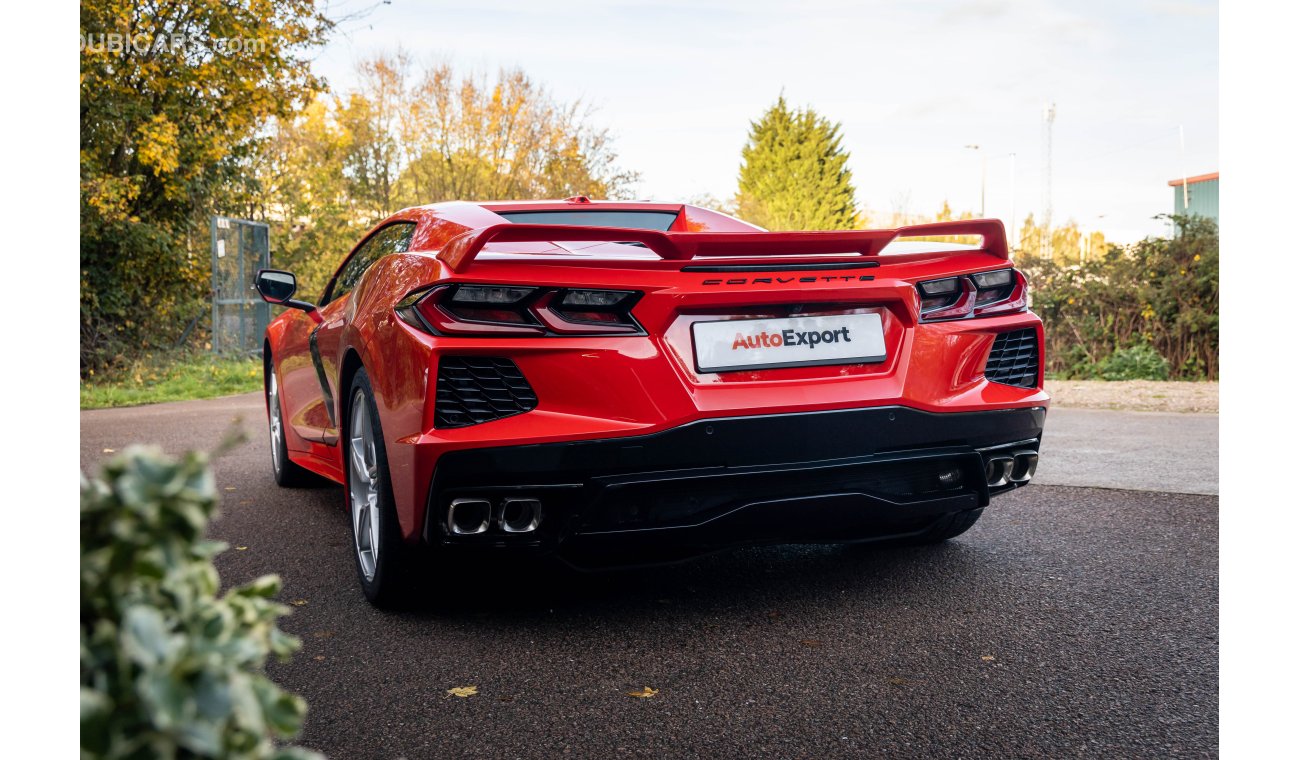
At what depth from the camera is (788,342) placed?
3334mm

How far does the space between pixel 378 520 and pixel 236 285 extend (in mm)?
14438

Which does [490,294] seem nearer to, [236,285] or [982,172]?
[236,285]

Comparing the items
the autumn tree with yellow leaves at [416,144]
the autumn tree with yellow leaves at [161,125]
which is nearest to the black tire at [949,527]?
the autumn tree with yellow leaves at [161,125]

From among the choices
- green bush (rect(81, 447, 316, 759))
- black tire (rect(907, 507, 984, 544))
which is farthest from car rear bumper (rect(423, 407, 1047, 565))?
green bush (rect(81, 447, 316, 759))

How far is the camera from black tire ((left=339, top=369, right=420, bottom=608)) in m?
3.54

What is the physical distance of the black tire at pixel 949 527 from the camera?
4445mm

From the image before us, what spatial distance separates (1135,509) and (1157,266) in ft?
27.3

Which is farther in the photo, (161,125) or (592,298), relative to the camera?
(161,125)

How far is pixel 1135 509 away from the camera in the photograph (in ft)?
17.6

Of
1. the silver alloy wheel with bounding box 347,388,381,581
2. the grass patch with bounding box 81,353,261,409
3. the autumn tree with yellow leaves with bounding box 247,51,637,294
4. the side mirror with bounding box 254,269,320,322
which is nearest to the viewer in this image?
the silver alloy wheel with bounding box 347,388,381,581

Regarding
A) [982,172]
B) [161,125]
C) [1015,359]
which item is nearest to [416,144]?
[161,125]

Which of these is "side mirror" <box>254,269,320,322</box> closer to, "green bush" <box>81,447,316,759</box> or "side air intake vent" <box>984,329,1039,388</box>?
"side air intake vent" <box>984,329,1039,388</box>

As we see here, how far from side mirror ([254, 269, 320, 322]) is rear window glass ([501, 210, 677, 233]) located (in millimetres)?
1269

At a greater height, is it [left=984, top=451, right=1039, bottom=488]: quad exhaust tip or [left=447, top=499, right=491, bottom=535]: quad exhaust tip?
[left=984, top=451, right=1039, bottom=488]: quad exhaust tip
